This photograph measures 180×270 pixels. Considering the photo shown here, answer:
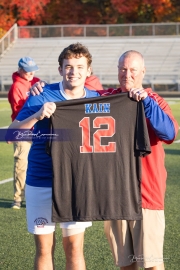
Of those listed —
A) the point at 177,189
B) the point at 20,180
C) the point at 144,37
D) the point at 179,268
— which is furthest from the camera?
the point at 144,37

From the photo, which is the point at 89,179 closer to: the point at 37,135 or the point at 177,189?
the point at 37,135

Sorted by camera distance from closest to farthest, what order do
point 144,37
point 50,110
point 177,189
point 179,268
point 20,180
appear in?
point 50,110
point 179,268
point 20,180
point 177,189
point 144,37

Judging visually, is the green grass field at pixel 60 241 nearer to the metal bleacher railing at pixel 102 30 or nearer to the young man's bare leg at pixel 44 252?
the young man's bare leg at pixel 44 252

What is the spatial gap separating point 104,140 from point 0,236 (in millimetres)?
2790

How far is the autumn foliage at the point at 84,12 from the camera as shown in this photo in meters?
44.3

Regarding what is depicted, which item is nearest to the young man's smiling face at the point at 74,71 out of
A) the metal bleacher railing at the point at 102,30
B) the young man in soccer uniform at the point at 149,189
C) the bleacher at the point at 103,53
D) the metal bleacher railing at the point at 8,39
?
the young man in soccer uniform at the point at 149,189

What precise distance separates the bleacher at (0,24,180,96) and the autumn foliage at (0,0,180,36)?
125 inches

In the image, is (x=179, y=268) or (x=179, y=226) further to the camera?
(x=179, y=226)

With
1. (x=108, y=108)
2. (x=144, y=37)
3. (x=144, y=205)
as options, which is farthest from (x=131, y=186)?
(x=144, y=37)

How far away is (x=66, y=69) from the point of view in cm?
473

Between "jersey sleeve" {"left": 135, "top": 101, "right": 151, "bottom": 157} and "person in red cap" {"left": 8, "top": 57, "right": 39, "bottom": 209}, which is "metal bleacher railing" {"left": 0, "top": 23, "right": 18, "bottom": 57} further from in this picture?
"jersey sleeve" {"left": 135, "top": 101, "right": 151, "bottom": 157}

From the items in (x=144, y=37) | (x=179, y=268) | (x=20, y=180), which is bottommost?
(x=179, y=268)

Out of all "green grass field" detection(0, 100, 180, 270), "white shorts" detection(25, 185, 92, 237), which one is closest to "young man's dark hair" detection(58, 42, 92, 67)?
"white shorts" detection(25, 185, 92, 237)

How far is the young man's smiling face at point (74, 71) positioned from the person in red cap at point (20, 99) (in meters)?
3.76
